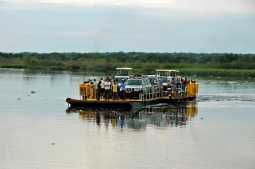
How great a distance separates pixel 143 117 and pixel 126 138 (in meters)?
9.00

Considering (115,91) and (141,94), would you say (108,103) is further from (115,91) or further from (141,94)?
(141,94)

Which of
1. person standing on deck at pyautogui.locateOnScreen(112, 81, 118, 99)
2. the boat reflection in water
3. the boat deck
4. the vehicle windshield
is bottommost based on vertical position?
the boat reflection in water

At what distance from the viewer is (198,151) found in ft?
83.8

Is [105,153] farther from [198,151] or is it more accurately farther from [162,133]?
[162,133]

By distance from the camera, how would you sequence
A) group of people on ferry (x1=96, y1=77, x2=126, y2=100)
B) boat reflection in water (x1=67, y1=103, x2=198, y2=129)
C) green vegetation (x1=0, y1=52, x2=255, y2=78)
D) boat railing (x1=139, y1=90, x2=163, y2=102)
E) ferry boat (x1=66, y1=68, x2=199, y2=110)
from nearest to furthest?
boat reflection in water (x1=67, y1=103, x2=198, y2=129), ferry boat (x1=66, y1=68, x2=199, y2=110), group of people on ferry (x1=96, y1=77, x2=126, y2=100), boat railing (x1=139, y1=90, x2=163, y2=102), green vegetation (x1=0, y1=52, x2=255, y2=78)

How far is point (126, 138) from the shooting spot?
1102 inches

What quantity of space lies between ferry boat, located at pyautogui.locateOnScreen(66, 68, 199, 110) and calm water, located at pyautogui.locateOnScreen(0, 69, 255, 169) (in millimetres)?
892

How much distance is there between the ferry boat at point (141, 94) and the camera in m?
40.4

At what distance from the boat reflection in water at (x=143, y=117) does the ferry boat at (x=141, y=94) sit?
25.3 inches

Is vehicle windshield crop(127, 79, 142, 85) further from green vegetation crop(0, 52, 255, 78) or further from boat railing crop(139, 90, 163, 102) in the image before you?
green vegetation crop(0, 52, 255, 78)

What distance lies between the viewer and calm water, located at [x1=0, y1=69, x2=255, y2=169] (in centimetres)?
2291


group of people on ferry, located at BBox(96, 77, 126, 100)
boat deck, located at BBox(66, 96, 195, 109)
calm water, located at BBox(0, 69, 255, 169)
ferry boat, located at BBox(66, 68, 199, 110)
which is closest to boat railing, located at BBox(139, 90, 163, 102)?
ferry boat, located at BBox(66, 68, 199, 110)

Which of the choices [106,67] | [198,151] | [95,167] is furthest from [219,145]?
[106,67]

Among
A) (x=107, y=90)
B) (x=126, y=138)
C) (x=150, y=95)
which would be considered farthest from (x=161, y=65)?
(x=126, y=138)
